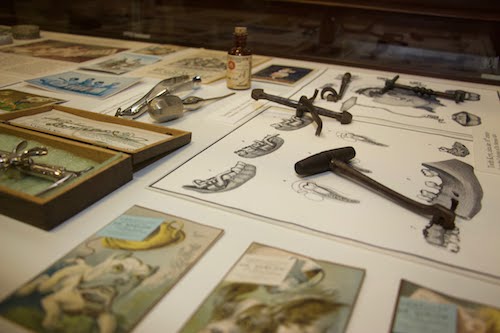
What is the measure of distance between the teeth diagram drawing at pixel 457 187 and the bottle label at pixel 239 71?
534 millimetres

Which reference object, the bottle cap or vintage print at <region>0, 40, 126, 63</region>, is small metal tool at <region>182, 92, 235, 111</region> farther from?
vintage print at <region>0, 40, 126, 63</region>

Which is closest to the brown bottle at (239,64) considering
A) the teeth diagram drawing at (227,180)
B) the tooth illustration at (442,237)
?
the teeth diagram drawing at (227,180)

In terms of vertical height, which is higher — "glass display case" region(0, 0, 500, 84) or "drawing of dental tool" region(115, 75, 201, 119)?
"glass display case" region(0, 0, 500, 84)

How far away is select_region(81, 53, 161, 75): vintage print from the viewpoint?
1.31 meters

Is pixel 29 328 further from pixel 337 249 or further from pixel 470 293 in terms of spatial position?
pixel 470 293

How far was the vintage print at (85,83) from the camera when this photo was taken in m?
1.11

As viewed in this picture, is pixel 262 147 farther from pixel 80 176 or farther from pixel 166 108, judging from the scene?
pixel 80 176

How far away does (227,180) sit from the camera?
0.73m

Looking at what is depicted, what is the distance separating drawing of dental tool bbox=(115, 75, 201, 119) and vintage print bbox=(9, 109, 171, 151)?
9cm

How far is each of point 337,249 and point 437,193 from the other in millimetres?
241

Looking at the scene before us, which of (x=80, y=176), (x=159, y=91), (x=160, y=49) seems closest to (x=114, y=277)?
(x=80, y=176)

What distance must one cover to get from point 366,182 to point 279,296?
0.29 metres

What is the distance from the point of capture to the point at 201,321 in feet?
1.50
